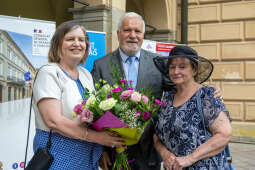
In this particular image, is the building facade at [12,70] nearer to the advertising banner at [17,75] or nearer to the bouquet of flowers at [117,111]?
the advertising banner at [17,75]

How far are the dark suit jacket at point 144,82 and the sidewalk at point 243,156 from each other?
11.2 ft

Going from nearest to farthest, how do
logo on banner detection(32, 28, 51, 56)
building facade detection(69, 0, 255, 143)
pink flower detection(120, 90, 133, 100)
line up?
pink flower detection(120, 90, 133, 100)
logo on banner detection(32, 28, 51, 56)
building facade detection(69, 0, 255, 143)

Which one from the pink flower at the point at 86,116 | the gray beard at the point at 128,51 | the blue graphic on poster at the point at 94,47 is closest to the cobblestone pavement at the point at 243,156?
the blue graphic on poster at the point at 94,47

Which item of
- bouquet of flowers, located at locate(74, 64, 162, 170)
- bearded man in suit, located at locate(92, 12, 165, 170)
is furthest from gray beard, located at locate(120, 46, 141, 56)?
bouquet of flowers, located at locate(74, 64, 162, 170)

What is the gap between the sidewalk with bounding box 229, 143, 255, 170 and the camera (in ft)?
17.0

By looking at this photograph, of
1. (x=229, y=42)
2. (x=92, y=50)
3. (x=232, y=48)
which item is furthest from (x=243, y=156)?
(x=92, y=50)

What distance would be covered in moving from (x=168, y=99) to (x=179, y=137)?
12.3 inches

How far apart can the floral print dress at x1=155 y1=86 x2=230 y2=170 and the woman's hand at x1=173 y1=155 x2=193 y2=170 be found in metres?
0.04

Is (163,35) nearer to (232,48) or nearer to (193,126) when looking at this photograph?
(232,48)

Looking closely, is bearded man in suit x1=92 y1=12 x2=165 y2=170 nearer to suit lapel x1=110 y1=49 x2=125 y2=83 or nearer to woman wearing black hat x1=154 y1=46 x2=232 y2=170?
suit lapel x1=110 y1=49 x2=125 y2=83

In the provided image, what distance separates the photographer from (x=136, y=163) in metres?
2.22

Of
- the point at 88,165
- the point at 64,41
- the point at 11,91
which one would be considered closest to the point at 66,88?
the point at 64,41

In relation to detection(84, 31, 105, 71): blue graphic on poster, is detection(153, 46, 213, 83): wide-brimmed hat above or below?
below

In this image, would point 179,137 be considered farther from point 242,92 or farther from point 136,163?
point 242,92
